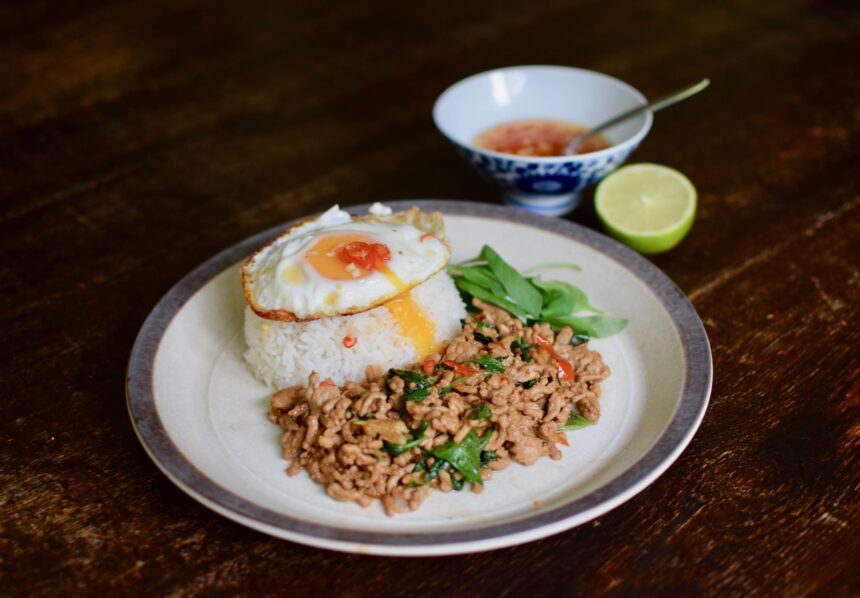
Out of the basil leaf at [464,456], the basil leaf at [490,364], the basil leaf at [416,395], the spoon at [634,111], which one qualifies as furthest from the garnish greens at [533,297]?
the spoon at [634,111]

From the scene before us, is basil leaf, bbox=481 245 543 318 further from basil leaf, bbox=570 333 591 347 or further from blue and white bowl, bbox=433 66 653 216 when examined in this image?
blue and white bowl, bbox=433 66 653 216

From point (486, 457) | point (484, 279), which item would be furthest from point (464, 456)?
point (484, 279)

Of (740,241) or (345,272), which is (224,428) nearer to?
(345,272)

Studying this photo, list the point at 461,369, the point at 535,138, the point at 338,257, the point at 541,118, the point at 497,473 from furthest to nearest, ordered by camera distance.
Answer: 1. the point at 541,118
2. the point at 535,138
3. the point at 338,257
4. the point at 461,369
5. the point at 497,473

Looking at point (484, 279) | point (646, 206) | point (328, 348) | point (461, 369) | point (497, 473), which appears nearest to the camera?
point (497, 473)

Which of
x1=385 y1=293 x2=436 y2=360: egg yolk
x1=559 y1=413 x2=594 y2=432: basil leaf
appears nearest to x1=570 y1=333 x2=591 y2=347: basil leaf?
x1=559 y1=413 x2=594 y2=432: basil leaf

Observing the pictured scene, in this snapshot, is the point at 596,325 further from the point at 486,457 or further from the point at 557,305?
the point at 486,457
